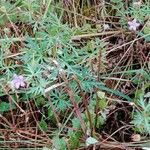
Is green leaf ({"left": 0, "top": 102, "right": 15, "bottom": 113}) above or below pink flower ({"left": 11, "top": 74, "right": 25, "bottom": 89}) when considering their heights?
below

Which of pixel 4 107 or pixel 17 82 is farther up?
pixel 17 82

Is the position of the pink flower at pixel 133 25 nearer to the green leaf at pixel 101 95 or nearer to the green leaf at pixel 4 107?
the green leaf at pixel 101 95

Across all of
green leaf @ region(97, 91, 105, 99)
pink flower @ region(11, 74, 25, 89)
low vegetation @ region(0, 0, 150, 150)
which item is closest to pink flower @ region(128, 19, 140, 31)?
low vegetation @ region(0, 0, 150, 150)

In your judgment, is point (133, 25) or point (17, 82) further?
point (133, 25)

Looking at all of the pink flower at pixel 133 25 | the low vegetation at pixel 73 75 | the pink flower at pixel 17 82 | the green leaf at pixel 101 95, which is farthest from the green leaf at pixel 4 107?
the pink flower at pixel 133 25

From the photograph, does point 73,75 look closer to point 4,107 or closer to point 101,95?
point 101,95

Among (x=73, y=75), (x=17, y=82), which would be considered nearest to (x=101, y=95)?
(x=73, y=75)

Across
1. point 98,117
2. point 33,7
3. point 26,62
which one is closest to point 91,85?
point 98,117

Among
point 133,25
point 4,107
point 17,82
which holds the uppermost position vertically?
point 133,25

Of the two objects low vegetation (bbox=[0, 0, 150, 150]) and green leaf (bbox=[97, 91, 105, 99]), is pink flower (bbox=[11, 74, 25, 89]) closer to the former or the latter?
low vegetation (bbox=[0, 0, 150, 150])

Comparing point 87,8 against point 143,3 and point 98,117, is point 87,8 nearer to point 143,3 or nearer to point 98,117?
point 143,3

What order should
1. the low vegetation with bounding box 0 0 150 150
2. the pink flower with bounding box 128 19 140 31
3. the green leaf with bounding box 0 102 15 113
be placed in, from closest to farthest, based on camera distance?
1. the low vegetation with bounding box 0 0 150 150
2. the green leaf with bounding box 0 102 15 113
3. the pink flower with bounding box 128 19 140 31
